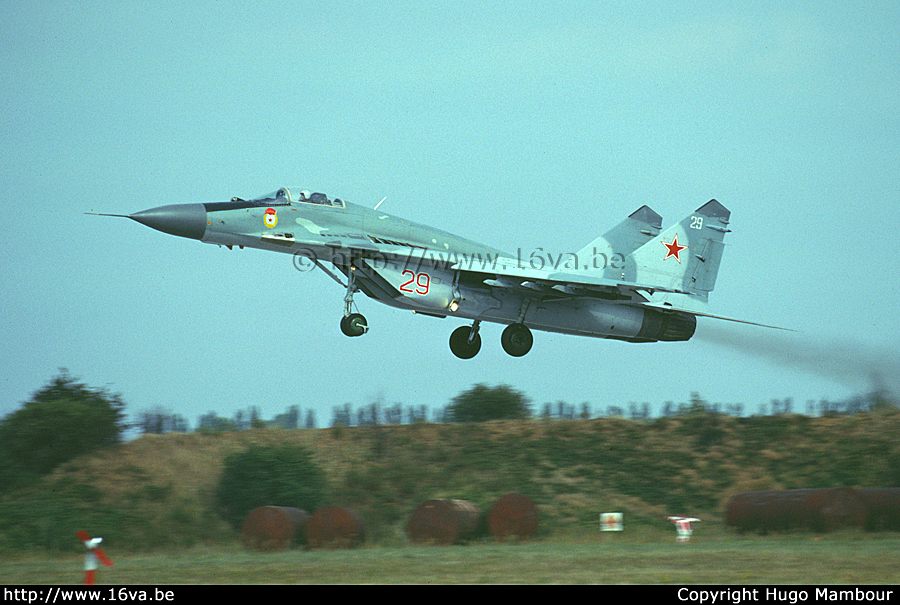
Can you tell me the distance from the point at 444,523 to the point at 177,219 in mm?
8454

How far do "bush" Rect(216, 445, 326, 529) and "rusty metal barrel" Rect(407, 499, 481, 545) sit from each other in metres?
5.44

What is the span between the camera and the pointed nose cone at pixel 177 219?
63.3 ft

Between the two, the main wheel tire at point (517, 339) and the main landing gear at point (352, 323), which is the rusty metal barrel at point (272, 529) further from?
the main wheel tire at point (517, 339)

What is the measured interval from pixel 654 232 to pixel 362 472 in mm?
10692

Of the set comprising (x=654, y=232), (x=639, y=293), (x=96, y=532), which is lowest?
(x=96, y=532)

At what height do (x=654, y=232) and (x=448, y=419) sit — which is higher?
(x=654, y=232)

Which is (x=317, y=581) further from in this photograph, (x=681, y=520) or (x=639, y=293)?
(x=639, y=293)

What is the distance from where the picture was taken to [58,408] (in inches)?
1126

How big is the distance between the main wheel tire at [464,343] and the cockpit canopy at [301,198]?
5.21 meters

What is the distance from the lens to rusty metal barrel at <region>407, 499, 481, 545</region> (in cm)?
1955

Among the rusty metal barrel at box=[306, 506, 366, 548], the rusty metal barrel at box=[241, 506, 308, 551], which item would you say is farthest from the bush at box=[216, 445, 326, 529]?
the rusty metal barrel at box=[306, 506, 366, 548]

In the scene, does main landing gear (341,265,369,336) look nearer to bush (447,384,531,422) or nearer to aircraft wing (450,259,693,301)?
aircraft wing (450,259,693,301)

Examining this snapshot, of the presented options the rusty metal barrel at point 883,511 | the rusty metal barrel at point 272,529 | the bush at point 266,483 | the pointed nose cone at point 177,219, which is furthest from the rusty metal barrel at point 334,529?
the rusty metal barrel at point 883,511

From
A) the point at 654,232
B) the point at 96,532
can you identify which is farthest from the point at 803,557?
the point at 96,532
